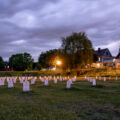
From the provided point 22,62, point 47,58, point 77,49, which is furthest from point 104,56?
point 22,62

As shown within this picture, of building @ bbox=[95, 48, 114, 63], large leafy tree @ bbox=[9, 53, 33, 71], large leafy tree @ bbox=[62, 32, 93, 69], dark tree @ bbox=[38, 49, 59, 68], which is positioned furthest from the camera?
large leafy tree @ bbox=[9, 53, 33, 71]

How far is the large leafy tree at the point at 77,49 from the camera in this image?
4547 centimetres

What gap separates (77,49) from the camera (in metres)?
46.2

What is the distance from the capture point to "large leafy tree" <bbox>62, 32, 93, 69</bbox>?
45469mm

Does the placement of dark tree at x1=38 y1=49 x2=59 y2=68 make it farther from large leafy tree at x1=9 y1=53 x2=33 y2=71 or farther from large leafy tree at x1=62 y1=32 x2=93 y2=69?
large leafy tree at x1=62 y1=32 x2=93 y2=69

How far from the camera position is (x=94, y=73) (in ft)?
160

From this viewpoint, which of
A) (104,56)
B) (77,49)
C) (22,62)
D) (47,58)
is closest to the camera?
(77,49)

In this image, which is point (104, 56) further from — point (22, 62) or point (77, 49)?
point (22, 62)

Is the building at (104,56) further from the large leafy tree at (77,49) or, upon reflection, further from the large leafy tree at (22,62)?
the large leafy tree at (22,62)

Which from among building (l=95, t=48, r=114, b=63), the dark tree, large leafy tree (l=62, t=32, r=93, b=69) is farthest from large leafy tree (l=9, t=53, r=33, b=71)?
large leafy tree (l=62, t=32, r=93, b=69)

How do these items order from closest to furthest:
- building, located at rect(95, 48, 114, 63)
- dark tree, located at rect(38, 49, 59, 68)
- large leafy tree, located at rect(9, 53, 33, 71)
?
building, located at rect(95, 48, 114, 63) → dark tree, located at rect(38, 49, 59, 68) → large leafy tree, located at rect(9, 53, 33, 71)

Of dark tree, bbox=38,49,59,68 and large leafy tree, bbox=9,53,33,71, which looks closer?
dark tree, bbox=38,49,59,68

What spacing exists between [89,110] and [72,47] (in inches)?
1508

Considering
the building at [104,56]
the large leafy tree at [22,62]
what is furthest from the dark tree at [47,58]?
the building at [104,56]
